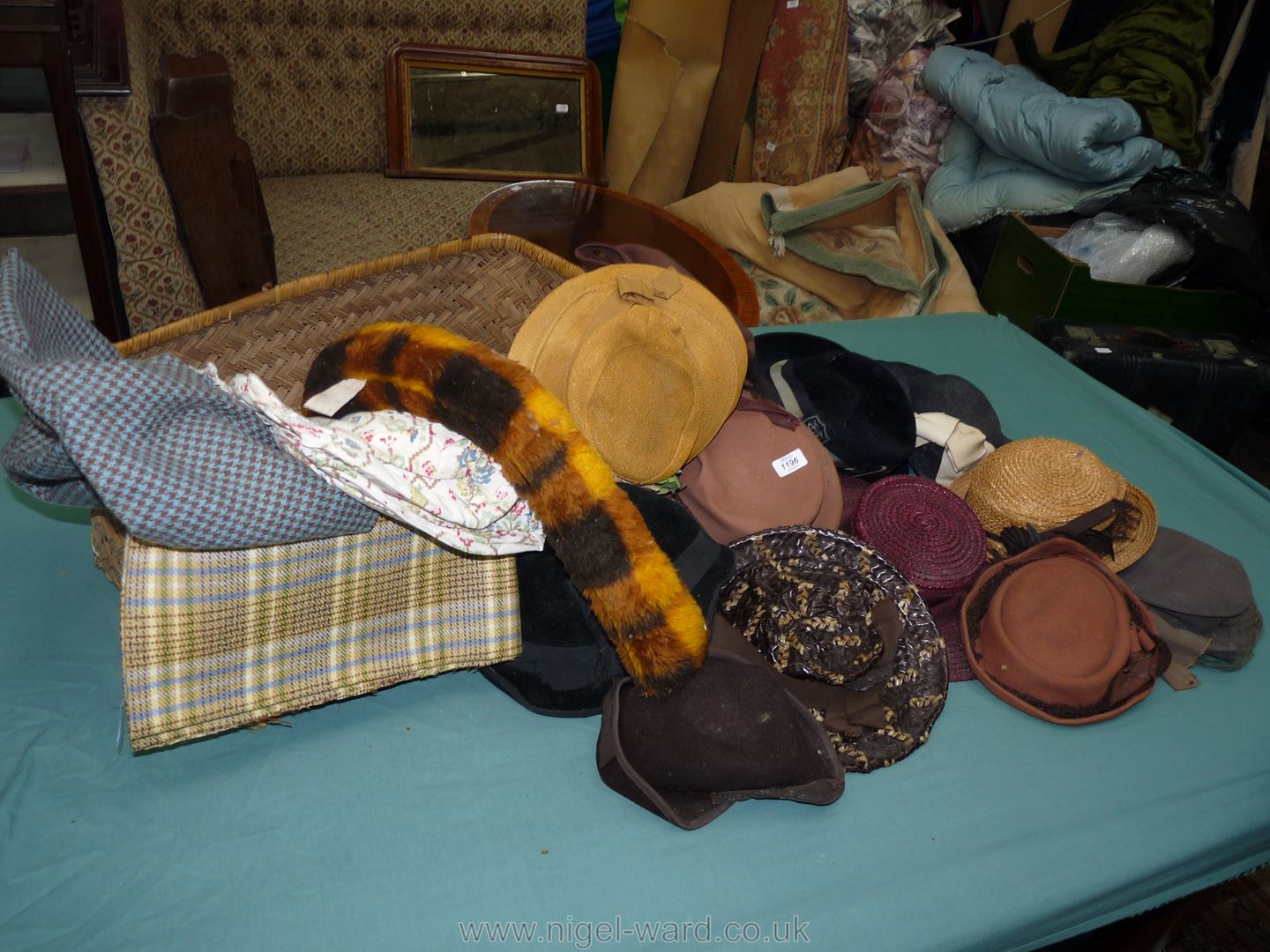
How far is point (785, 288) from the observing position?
2168mm

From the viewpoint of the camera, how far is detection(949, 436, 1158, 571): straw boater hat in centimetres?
126

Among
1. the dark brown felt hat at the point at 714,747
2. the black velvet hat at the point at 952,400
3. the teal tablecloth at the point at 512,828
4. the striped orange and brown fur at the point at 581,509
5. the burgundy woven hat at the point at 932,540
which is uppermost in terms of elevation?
the striped orange and brown fur at the point at 581,509

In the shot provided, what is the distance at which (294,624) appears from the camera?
985 millimetres

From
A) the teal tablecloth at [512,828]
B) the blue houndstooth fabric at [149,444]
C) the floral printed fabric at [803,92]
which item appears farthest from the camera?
the floral printed fabric at [803,92]

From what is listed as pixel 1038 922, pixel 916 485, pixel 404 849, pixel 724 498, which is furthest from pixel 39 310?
pixel 1038 922

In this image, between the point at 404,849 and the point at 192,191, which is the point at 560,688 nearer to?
the point at 404,849

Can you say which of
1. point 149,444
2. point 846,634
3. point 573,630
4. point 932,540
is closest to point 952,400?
point 932,540

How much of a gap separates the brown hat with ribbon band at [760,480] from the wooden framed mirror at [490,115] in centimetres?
157

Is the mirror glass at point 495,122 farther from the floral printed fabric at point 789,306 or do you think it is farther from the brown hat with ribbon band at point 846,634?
the brown hat with ribbon band at point 846,634

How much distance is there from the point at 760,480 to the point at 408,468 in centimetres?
52

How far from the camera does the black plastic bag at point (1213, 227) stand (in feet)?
7.22

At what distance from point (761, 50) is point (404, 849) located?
2698 mm

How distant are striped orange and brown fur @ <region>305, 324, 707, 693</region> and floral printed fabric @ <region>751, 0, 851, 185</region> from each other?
7.08 feet

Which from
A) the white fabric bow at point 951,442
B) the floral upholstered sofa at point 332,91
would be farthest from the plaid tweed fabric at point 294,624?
the floral upholstered sofa at point 332,91
